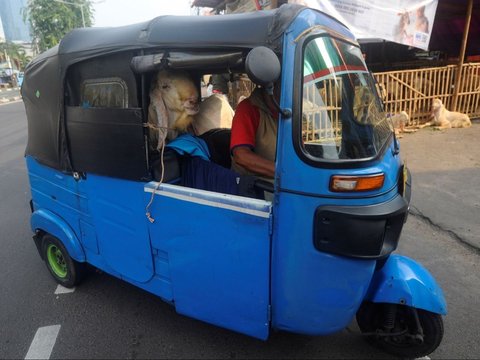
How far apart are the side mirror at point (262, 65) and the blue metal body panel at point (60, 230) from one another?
2.05 metres

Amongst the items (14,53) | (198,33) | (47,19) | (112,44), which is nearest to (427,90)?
(198,33)

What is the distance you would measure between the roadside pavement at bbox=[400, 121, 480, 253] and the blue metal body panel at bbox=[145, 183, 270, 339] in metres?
2.82

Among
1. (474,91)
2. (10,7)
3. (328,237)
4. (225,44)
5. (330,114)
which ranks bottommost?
(474,91)

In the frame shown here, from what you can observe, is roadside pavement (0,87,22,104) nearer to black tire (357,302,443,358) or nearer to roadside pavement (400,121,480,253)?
roadside pavement (400,121,480,253)

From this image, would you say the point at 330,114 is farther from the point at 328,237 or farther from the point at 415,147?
the point at 415,147

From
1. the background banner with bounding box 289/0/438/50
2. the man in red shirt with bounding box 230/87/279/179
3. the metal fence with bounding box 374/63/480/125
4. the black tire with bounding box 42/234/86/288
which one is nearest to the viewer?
the man in red shirt with bounding box 230/87/279/179

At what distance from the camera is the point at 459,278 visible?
3.16 meters

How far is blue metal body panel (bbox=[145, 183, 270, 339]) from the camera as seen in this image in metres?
1.89

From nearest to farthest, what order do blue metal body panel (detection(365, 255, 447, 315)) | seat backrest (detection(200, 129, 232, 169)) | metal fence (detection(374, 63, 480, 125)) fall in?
1. blue metal body panel (detection(365, 255, 447, 315))
2. seat backrest (detection(200, 129, 232, 169))
3. metal fence (detection(374, 63, 480, 125))

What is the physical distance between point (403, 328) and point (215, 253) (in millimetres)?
1289

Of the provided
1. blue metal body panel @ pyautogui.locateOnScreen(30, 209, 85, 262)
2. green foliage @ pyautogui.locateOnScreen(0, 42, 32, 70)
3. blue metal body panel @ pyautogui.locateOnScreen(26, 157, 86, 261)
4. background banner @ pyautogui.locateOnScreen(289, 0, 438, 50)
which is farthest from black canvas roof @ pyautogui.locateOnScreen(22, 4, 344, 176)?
green foliage @ pyautogui.locateOnScreen(0, 42, 32, 70)

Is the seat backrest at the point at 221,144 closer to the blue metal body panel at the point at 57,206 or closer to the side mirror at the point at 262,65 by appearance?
the blue metal body panel at the point at 57,206

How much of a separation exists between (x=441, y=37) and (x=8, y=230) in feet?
43.3

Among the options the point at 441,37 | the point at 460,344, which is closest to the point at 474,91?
the point at 441,37
